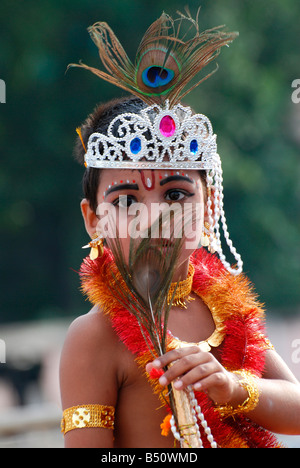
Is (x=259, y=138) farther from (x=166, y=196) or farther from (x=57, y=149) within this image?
(x=166, y=196)

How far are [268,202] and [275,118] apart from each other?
142cm

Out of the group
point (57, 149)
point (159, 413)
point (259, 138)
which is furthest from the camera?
point (259, 138)

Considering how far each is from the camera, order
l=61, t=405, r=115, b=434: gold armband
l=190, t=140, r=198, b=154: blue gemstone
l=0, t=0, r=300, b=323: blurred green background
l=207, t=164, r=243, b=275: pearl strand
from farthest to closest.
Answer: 1. l=0, t=0, r=300, b=323: blurred green background
2. l=207, t=164, r=243, b=275: pearl strand
3. l=190, t=140, r=198, b=154: blue gemstone
4. l=61, t=405, r=115, b=434: gold armband

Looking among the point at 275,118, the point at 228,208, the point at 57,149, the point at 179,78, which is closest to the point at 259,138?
the point at 275,118

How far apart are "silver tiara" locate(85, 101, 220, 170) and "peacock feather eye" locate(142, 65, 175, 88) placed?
0.21 feet

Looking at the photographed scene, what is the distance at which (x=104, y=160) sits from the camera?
6.91 feet

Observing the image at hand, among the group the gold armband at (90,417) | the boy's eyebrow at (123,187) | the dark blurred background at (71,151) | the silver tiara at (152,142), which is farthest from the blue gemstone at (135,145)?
the dark blurred background at (71,151)

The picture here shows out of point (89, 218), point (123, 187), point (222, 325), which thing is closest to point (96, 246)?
point (89, 218)

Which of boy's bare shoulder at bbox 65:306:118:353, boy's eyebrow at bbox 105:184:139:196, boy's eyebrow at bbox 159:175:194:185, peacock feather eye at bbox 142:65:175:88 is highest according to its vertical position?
peacock feather eye at bbox 142:65:175:88

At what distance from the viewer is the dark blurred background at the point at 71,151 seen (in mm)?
10250

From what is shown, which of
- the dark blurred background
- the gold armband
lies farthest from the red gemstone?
the dark blurred background

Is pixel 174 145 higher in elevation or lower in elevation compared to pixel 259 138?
lower

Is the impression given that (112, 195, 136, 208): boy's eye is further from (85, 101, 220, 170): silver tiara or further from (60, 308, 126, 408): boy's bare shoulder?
(60, 308, 126, 408): boy's bare shoulder

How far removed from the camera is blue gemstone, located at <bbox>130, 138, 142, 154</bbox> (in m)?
2.07
